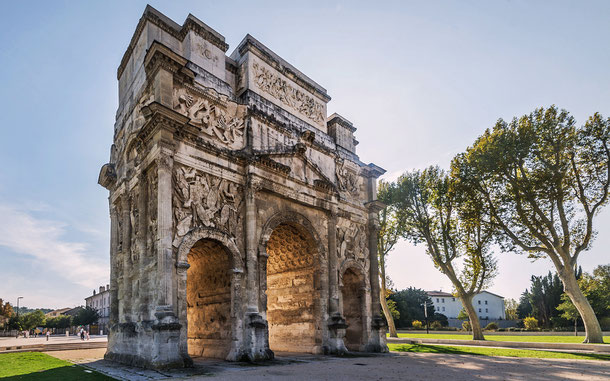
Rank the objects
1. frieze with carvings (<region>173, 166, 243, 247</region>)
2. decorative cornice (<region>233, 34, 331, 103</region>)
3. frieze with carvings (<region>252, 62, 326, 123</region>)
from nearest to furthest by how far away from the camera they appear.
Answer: frieze with carvings (<region>173, 166, 243, 247</region>)
decorative cornice (<region>233, 34, 331, 103</region>)
frieze with carvings (<region>252, 62, 326, 123</region>)

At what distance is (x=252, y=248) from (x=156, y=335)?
449 cm

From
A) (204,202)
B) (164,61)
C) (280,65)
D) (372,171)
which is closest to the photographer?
(164,61)

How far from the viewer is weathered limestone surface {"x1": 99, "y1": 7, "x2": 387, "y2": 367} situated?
41.7 ft

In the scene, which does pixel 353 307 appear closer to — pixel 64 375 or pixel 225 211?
pixel 225 211

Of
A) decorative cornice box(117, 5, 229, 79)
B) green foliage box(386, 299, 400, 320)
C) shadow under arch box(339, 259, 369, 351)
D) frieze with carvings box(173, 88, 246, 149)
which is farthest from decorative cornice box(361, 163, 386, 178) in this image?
green foliage box(386, 299, 400, 320)

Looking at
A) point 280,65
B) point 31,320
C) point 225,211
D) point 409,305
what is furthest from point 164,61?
point 31,320

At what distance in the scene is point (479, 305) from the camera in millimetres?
83625

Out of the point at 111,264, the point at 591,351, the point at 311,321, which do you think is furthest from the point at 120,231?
the point at 591,351

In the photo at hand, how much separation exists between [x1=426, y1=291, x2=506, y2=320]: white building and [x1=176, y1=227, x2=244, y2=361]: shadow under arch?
244 ft

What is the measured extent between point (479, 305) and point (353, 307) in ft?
244

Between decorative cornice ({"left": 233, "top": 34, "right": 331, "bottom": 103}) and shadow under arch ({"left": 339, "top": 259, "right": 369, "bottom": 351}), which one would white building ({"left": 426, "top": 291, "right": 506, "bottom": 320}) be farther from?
decorative cornice ({"left": 233, "top": 34, "right": 331, "bottom": 103})

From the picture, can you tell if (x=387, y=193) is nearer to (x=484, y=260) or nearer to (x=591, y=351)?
(x=484, y=260)

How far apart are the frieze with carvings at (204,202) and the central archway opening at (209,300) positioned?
89 cm

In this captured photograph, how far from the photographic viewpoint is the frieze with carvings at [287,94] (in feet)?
57.2
